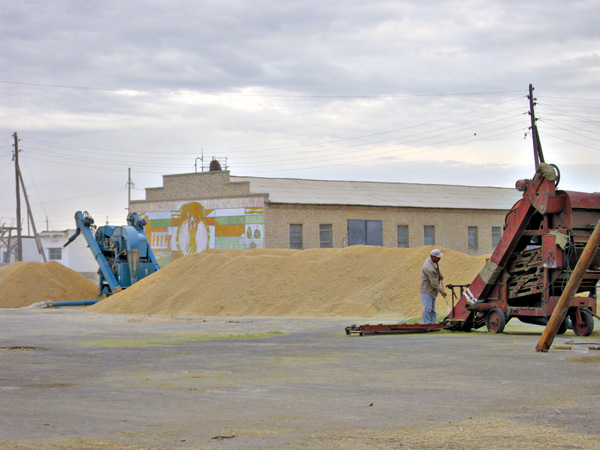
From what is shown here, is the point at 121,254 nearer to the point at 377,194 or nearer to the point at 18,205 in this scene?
the point at 377,194

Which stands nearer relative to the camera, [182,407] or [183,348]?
[182,407]

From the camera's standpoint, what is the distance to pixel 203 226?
5275 cm

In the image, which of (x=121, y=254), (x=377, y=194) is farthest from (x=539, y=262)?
(x=377, y=194)

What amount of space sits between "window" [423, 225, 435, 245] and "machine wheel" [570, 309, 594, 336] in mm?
40419

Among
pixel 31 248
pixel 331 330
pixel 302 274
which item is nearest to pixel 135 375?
pixel 331 330

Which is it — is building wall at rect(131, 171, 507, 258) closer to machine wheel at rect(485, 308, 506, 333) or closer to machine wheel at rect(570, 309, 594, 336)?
machine wheel at rect(485, 308, 506, 333)

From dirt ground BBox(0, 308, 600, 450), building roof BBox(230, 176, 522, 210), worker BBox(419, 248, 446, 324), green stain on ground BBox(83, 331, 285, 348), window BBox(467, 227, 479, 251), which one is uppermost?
building roof BBox(230, 176, 522, 210)

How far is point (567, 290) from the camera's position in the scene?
11328 mm

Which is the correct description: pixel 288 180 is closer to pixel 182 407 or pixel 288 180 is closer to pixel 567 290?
pixel 567 290

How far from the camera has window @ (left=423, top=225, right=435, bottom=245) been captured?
5500 cm

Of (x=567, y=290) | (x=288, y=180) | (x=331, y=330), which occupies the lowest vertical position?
(x=331, y=330)

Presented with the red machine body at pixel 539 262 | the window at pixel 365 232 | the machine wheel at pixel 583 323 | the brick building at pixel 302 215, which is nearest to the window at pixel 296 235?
the brick building at pixel 302 215

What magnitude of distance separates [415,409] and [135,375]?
4146 mm

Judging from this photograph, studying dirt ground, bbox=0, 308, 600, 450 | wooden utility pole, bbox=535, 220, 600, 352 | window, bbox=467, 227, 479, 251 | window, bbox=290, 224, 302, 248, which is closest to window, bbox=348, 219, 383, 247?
window, bbox=290, 224, 302, 248
